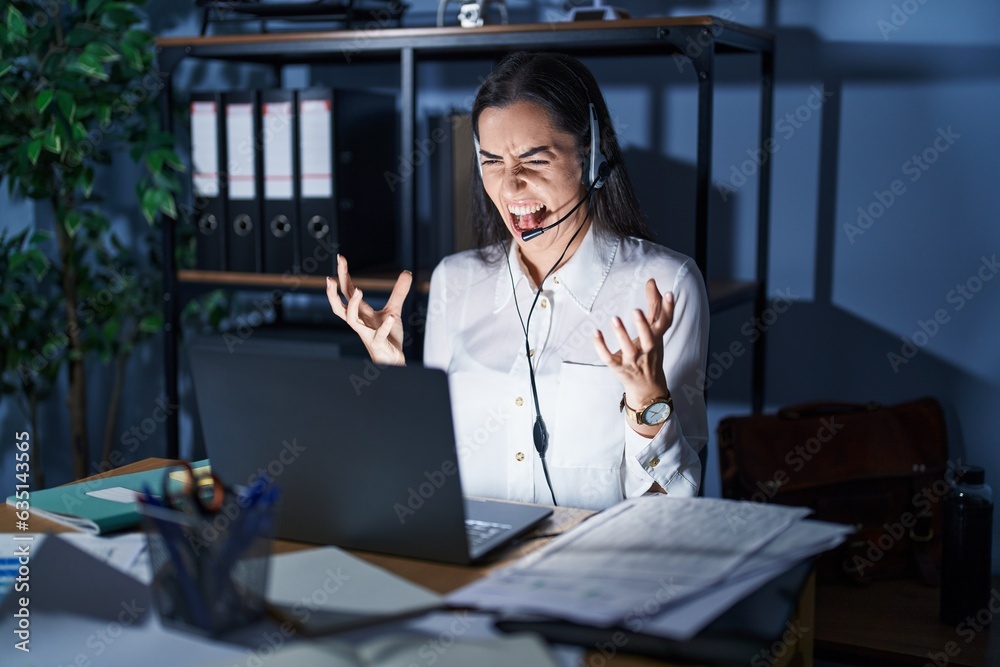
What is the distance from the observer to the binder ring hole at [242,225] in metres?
2.22

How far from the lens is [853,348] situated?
2115mm

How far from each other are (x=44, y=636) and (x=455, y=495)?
36 cm

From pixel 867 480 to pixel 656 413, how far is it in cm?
76

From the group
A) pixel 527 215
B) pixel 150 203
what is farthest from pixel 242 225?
pixel 527 215

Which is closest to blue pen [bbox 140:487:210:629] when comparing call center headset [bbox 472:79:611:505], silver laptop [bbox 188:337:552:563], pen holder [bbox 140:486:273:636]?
pen holder [bbox 140:486:273:636]

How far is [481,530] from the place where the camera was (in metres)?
1.07

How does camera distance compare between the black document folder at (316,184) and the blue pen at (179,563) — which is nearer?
the blue pen at (179,563)

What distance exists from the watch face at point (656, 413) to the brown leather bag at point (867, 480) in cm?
65

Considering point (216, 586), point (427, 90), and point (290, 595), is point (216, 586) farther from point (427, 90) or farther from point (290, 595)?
point (427, 90)

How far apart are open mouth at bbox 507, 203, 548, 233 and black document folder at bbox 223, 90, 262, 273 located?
0.81 metres

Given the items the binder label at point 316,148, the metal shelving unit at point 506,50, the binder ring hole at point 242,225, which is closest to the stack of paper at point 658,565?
the metal shelving unit at point 506,50

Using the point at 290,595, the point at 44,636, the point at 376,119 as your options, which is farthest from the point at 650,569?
the point at 376,119

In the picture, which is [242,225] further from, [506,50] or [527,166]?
[527,166]

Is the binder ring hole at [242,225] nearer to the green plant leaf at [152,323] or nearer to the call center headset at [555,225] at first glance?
the green plant leaf at [152,323]
